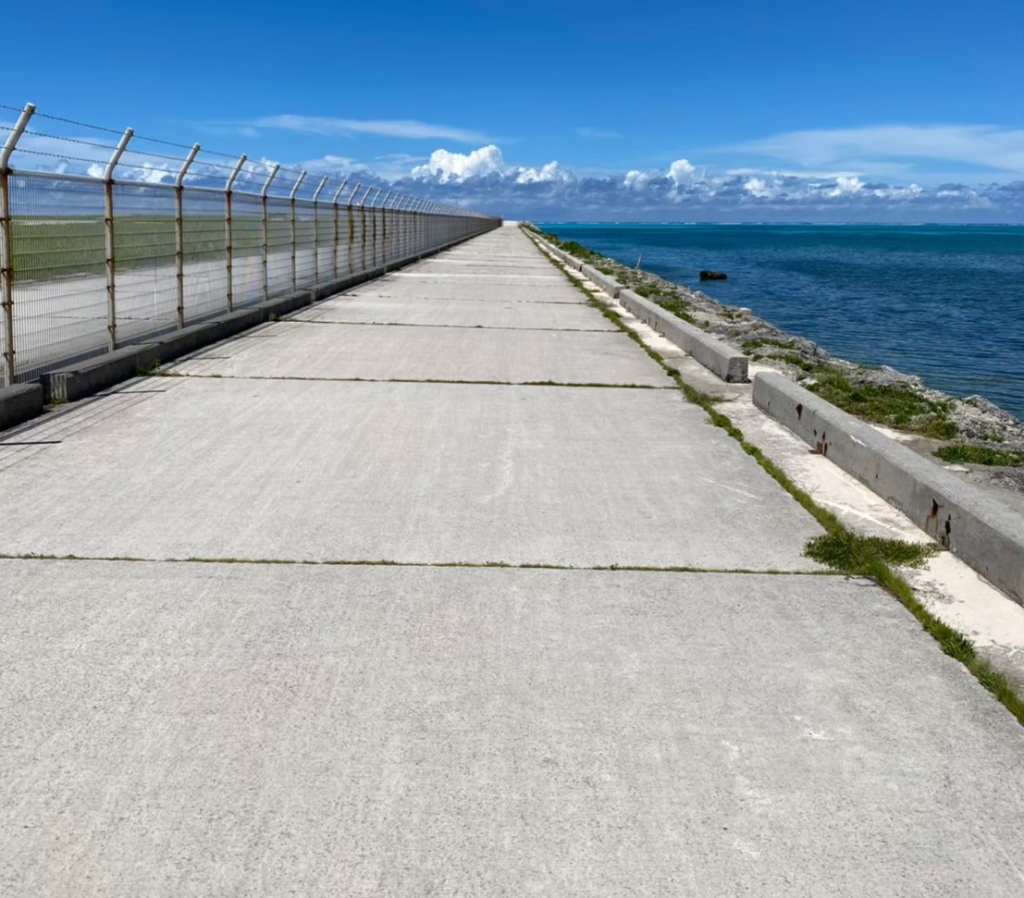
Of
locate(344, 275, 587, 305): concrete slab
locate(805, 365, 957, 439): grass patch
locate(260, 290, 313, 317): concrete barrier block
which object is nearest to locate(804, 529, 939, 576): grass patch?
locate(805, 365, 957, 439): grass patch

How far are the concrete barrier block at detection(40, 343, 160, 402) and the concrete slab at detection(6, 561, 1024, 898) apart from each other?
469cm

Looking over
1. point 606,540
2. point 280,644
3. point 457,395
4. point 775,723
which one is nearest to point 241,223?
point 457,395

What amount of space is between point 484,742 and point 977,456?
607cm

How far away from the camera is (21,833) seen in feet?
10.6

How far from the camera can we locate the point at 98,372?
10547mm

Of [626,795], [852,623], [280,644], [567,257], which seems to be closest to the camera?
[626,795]

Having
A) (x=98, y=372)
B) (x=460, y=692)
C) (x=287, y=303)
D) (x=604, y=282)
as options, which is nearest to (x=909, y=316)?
(x=604, y=282)

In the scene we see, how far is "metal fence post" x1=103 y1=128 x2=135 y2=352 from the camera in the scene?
37.4 ft

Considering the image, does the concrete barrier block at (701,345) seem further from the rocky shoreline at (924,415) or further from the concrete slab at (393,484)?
the concrete slab at (393,484)

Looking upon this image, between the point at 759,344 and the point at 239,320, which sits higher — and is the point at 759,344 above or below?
below

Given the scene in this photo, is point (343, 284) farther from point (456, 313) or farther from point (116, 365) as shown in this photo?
point (116, 365)

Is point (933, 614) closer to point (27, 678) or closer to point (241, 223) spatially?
point (27, 678)

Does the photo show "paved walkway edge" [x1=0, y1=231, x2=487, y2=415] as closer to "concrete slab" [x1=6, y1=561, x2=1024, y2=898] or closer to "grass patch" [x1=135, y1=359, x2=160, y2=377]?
"grass patch" [x1=135, y1=359, x2=160, y2=377]

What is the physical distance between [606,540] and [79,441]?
13.7 ft
